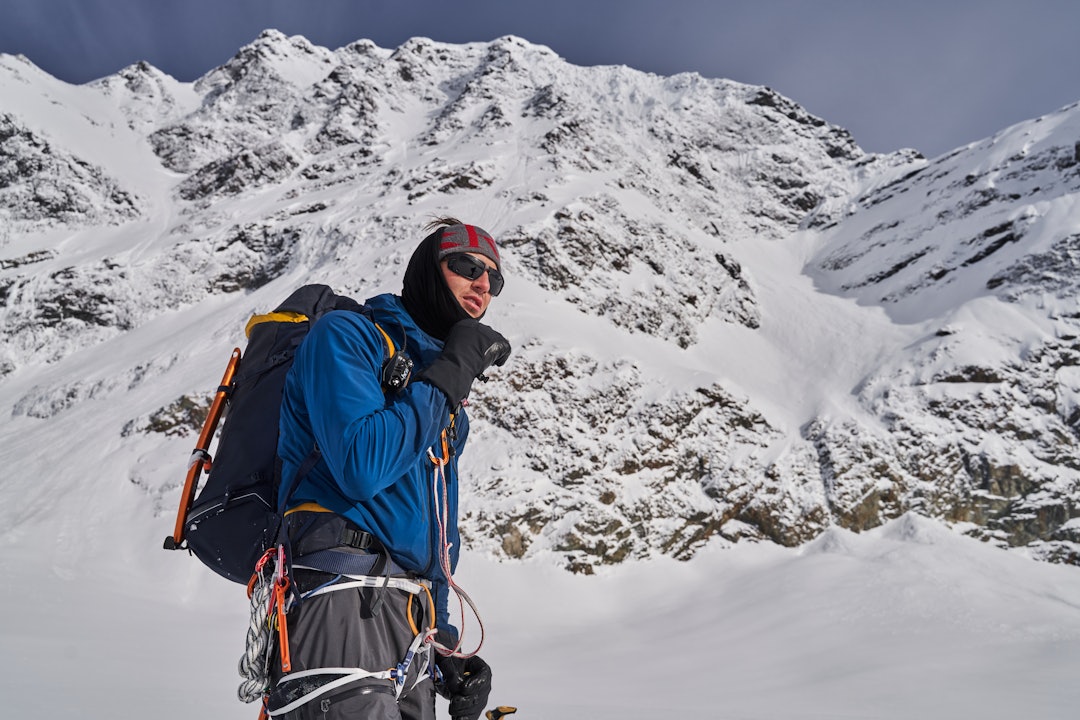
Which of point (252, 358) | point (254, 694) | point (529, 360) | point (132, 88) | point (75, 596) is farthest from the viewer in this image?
point (132, 88)

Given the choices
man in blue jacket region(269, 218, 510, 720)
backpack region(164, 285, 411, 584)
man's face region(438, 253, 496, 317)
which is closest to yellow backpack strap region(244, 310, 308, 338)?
backpack region(164, 285, 411, 584)

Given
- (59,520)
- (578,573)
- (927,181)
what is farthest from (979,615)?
(927,181)

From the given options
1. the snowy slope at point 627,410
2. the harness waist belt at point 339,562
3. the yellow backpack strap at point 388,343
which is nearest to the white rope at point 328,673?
the harness waist belt at point 339,562

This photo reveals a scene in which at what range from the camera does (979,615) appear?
1692 cm

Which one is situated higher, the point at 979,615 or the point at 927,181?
the point at 927,181

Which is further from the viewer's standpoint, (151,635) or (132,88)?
(132,88)

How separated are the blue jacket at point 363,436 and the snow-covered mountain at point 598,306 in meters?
18.0

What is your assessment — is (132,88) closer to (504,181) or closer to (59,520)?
(504,181)

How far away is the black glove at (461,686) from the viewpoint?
218 cm

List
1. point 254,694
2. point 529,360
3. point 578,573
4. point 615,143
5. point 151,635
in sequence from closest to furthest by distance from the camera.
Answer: point 254,694 → point 151,635 → point 578,573 → point 529,360 → point 615,143

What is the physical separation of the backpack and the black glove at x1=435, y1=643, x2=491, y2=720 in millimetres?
832

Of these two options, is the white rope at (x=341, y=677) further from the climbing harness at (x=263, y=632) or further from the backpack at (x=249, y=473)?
the backpack at (x=249, y=473)

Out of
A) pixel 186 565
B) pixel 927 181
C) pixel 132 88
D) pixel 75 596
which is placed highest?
pixel 132 88

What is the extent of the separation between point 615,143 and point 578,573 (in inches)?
1406
